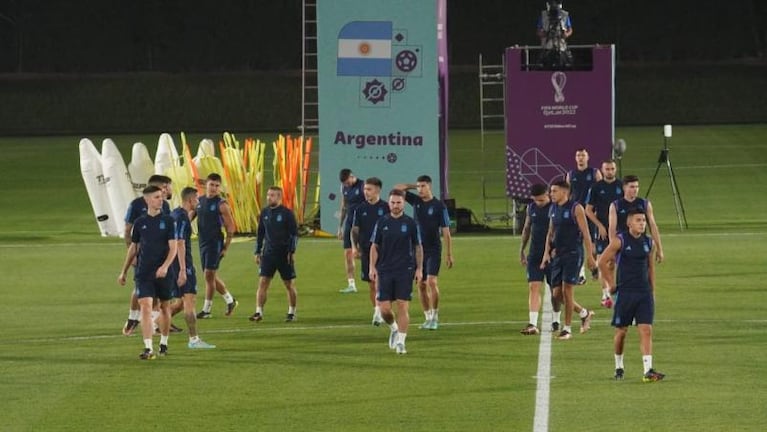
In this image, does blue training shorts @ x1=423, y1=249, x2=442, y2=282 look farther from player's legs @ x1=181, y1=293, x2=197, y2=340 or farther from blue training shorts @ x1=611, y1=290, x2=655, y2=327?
blue training shorts @ x1=611, y1=290, x2=655, y2=327

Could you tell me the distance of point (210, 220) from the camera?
22906 mm

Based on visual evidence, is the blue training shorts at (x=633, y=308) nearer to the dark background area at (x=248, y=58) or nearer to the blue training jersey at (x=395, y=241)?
the blue training jersey at (x=395, y=241)

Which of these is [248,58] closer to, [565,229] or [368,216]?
[368,216]

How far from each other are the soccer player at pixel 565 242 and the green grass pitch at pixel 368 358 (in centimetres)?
66

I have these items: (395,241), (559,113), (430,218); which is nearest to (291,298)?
(430,218)

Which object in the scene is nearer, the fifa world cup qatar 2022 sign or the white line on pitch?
the white line on pitch

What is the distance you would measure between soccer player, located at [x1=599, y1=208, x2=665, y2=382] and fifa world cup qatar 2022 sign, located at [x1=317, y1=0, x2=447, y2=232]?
60.2ft

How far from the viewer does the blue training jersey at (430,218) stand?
69.9 feet

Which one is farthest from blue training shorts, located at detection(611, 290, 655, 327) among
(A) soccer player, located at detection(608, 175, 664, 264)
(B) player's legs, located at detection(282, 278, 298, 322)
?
(B) player's legs, located at detection(282, 278, 298, 322)

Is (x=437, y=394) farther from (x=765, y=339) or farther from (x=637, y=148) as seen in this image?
(x=637, y=148)

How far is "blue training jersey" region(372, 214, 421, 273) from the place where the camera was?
19.2 metres

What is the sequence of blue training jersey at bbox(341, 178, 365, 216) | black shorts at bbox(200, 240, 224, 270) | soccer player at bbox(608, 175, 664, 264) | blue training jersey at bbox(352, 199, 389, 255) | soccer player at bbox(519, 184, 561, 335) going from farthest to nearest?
blue training jersey at bbox(341, 178, 365, 216) < black shorts at bbox(200, 240, 224, 270) < blue training jersey at bbox(352, 199, 389, 255) < soccer player at bbox(519, 184, 561, 335) < soccer player at bbox(608, 175, 664, 264)

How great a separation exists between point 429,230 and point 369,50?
14.8 metres

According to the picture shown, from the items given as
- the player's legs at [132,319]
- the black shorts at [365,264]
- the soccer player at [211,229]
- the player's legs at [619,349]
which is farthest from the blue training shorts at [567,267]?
the player's legs at [132,319]
